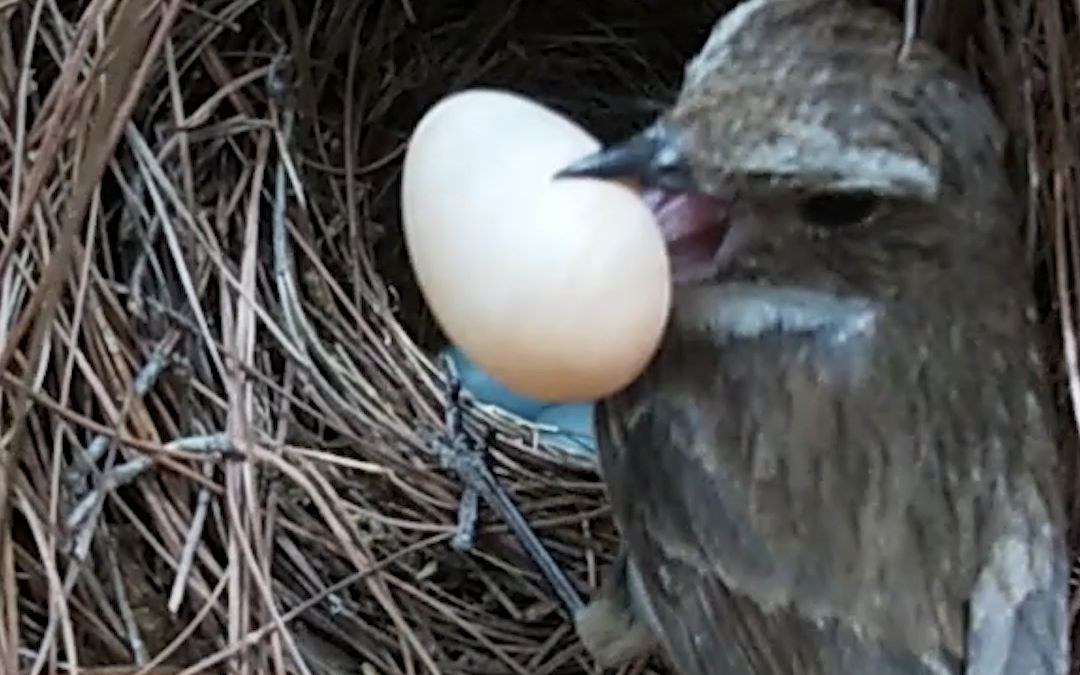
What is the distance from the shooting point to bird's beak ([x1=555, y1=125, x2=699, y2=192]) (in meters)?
1.56

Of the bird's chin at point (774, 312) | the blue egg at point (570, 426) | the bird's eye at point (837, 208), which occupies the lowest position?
the blue egg at point (570, 426)

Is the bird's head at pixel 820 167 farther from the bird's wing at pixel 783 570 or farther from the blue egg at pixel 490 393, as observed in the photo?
the blue egg at pixel 490 393

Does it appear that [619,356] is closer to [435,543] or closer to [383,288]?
[435,543]

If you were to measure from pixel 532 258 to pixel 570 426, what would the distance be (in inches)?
32.4

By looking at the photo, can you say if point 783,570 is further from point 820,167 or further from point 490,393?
point 490,393

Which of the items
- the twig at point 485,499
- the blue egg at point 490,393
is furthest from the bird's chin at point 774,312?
the blue egg at point 490,393

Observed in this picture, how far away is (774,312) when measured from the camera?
66.5 inches

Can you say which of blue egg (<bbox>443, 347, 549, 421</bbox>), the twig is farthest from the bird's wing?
blue egg (<bbox>443, 347, 549, 421</bbox>)

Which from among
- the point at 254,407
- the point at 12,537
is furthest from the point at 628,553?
the point at 12,537

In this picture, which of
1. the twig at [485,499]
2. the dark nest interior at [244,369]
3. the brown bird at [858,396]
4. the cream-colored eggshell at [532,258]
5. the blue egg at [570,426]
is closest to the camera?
the cream-colored eggshell at [532,258]

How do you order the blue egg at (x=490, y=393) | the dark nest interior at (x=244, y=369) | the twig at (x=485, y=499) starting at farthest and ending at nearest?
the blue egg at (x=490, y=393) < the twig at (x=485, y=499) < the dark nest interior at (x=244, y=369)

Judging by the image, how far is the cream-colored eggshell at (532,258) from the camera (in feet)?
5.02

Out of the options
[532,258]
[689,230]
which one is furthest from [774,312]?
[532,258]

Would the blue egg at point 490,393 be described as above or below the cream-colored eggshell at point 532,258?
below
